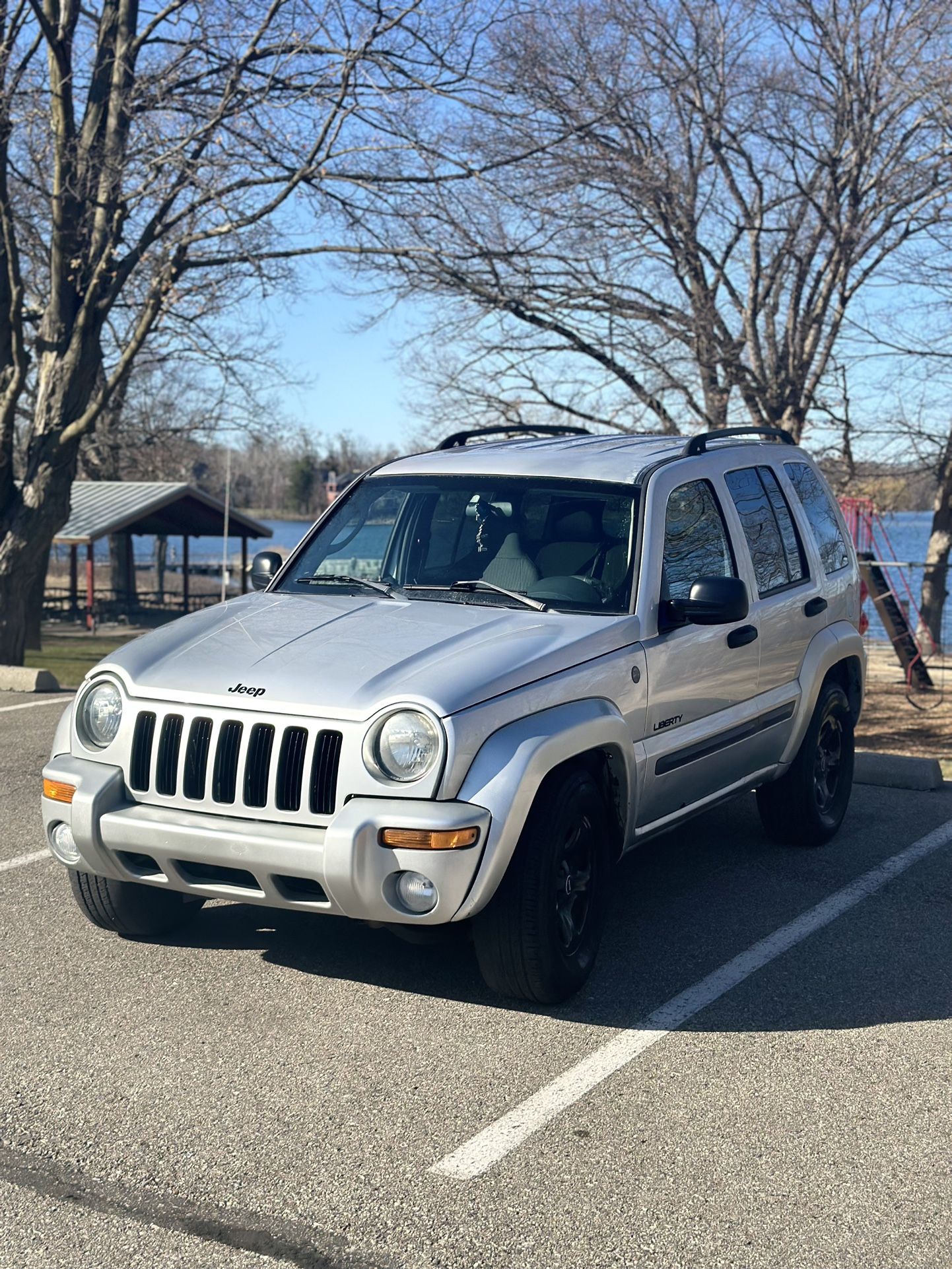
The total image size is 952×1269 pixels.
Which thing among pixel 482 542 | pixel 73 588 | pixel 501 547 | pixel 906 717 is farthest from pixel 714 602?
pixel 73 588

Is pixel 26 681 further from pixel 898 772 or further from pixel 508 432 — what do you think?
pixel 898 772

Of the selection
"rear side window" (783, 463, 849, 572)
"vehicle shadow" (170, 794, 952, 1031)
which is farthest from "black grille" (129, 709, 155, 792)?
"rear side window" (783, 463, 849, 572)

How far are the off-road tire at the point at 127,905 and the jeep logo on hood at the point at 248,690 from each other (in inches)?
A: 37.3

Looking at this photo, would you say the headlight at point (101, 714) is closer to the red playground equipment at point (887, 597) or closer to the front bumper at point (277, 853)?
the front bumper at point (277, 853)

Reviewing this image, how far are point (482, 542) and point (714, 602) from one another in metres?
1.04

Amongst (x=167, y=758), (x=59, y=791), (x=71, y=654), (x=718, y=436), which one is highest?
(x=718, y=436)

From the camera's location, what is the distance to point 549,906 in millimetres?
4465

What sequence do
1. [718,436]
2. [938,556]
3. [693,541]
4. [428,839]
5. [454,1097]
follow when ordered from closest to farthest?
[454,1097], [428,839], [693,541], [718,436], [938,556]

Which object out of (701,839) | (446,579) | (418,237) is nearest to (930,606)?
(418,237)

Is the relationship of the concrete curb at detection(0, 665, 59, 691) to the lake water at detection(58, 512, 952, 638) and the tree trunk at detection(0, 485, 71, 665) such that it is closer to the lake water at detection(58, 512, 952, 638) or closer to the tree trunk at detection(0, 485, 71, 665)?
the lake water at detection(58, 512, 952, 638)

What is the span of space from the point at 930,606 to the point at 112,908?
71.7ft

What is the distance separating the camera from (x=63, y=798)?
4695mm

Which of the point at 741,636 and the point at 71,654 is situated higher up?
the point at 741,636

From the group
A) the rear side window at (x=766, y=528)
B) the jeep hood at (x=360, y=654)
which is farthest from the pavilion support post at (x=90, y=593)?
the jeep hood at (x=360, y=654)
